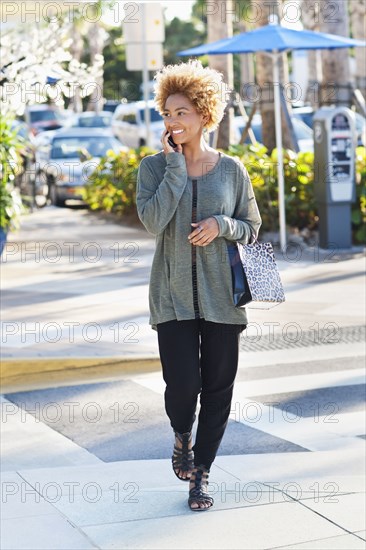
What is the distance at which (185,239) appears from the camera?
518 cm

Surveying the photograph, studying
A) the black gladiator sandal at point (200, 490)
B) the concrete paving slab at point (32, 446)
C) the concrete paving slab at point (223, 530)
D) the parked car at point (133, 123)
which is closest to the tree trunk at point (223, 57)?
the parked car at point (133, 123)

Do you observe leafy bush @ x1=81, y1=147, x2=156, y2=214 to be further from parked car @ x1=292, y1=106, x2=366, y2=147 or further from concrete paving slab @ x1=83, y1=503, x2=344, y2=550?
concrete paving slab @ x1=83, y1=503, x2=344, y2=550

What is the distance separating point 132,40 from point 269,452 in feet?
49.4

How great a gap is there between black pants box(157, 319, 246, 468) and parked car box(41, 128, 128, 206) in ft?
50.5

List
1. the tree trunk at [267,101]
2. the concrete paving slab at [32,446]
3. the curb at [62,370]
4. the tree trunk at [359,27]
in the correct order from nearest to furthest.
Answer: the concrete paving slab at [32,446]
the curb at [62,370]
the tree trunk at [267,101]
the tree trunk at [359,27]

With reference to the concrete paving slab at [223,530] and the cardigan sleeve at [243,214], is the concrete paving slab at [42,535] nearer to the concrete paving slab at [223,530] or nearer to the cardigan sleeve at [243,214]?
the concrete paving slab at [223,530]

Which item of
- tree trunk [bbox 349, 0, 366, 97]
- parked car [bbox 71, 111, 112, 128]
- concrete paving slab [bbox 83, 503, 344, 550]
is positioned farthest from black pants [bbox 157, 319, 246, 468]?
parked car [bbox 71, 111, 112, 128]

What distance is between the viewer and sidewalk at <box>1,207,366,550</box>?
5004 millimetres

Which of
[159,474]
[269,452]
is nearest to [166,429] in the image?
[269,452]

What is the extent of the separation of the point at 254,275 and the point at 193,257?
276mm

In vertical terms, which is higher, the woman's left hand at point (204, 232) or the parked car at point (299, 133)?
the woman's left hand at point (204, 232)

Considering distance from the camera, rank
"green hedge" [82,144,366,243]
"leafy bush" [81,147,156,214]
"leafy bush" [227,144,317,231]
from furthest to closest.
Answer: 1. "leafy bush" [81,147,156,214]
2. "leafy bush" [227,144,317,231]
3. "green hedge" [82,144,366,243]

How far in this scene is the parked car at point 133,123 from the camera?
30.1m

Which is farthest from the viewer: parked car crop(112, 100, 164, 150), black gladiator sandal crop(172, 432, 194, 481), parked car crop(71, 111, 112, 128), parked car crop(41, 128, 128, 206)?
parked car crop(71, 111, 112, 128)
